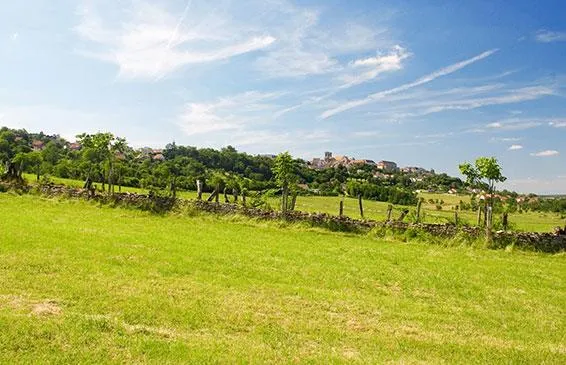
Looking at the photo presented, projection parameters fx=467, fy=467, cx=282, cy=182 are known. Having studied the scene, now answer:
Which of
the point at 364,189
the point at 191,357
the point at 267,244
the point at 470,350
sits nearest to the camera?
the point at 191,357

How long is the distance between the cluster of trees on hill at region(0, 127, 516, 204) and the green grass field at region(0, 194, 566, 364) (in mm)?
14680

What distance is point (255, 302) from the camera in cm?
1048

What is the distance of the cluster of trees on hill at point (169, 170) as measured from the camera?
116ft

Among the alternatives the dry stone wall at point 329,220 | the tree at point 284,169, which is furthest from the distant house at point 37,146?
the tree at point 284,169

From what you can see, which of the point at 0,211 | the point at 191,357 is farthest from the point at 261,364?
the point at 0,211

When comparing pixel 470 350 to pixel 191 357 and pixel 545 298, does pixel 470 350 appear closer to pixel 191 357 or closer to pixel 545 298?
pixel 191 357

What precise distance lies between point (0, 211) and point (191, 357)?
1961 cm

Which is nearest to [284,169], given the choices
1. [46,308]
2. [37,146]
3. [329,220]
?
[329,220]

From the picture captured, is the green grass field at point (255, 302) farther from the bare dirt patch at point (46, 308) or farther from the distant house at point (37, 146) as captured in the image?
the distant house at point (37, 146)

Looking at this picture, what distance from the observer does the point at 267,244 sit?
19250mm

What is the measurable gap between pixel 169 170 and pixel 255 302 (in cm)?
5105

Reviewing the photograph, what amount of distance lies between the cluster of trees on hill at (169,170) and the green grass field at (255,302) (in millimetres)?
14680

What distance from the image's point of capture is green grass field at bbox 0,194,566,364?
7.66 m

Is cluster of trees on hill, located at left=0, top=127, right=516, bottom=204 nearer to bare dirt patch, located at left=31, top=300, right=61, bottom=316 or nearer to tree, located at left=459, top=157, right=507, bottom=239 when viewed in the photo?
tree, located at left=459, top=157, right=507, bottom=239
